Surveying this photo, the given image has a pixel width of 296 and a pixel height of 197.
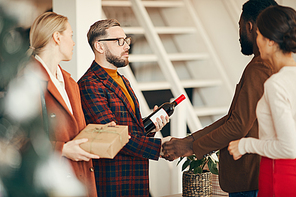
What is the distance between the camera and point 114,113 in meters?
1.48

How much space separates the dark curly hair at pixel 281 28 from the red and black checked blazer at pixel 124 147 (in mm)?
822

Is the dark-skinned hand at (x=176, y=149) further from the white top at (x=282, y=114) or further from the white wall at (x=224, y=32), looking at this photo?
the white wall at (x=224, y=32)

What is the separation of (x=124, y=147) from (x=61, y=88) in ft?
1.64

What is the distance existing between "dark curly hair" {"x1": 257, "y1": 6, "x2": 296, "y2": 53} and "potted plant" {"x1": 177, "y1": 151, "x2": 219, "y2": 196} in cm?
152

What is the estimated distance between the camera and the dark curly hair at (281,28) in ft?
2.83

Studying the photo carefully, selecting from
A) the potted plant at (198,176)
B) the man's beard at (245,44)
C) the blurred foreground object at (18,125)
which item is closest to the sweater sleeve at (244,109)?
the man's beard at (245,44)

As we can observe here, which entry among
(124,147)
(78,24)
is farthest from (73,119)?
(78,24)

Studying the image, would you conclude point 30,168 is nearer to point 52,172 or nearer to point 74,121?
point 52,172

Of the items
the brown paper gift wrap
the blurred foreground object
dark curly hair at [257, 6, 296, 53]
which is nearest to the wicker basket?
the brown paper gift wrap

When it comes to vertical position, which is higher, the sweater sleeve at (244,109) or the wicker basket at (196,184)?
the sweater sleeve at (244,109)

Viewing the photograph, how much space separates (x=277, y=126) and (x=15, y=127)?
31.5 inches

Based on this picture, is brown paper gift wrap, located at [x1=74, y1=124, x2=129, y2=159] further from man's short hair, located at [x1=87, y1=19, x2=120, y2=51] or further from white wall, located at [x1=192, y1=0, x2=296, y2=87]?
white wall, located at [x1=192, y1=0, x2=296, y2=87]

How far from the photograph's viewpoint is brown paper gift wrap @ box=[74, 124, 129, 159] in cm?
95

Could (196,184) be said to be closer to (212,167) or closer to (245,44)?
(212,167)
